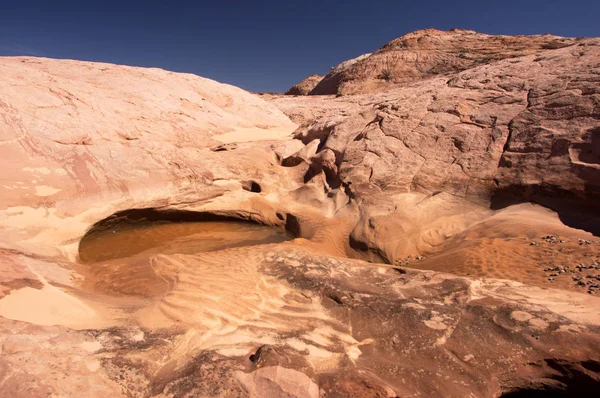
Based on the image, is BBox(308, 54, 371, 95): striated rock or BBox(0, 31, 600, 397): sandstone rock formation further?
BBox(308, 54, 371, 95): striated rock

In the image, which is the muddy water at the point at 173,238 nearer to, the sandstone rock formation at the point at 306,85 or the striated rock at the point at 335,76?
the striated rock at the point at 335,76

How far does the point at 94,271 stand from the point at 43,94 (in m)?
3.93

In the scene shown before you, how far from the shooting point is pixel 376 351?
2803mm

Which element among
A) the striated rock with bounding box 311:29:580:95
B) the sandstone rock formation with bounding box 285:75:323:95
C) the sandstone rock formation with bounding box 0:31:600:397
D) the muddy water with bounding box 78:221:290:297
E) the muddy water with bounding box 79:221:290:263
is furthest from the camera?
the sandstone rock formation with bounding box 285:75:323:95

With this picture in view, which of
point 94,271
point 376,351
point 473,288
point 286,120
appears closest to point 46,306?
point 94,271

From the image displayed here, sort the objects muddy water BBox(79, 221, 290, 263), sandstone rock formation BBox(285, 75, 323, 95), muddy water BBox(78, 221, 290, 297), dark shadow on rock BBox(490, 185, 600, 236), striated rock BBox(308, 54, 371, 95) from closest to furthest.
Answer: muddy water BBox(78, 221, 290, 297) → dark shadow on rock BBox(490, 185, 600, 236) → muddy water BBox(79, 221, 290, 263) → striated rock BBox(308, 54, 371, 95) → sandstone rock formation BBox(285, 75, 323, 95)

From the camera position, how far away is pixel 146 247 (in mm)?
5738

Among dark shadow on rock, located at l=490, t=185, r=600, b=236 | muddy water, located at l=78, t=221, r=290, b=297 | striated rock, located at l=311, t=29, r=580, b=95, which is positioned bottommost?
muddy water, located at l=78, t=221, r=290, b=297

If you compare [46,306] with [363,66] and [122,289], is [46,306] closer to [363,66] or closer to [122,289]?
[122,289]

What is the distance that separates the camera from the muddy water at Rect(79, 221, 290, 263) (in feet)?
18.0

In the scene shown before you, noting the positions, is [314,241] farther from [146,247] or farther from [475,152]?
[475,152]

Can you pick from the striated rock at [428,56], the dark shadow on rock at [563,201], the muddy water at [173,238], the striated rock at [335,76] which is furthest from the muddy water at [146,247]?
the striated rock at [335,76]

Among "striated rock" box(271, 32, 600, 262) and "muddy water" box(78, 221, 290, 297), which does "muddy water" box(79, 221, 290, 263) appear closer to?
"muddy water" box(78, 221, 290, 297)

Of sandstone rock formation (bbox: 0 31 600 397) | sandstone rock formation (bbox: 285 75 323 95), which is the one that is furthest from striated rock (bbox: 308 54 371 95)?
sandstone rock formation (bbox: 0 31 600 397)
